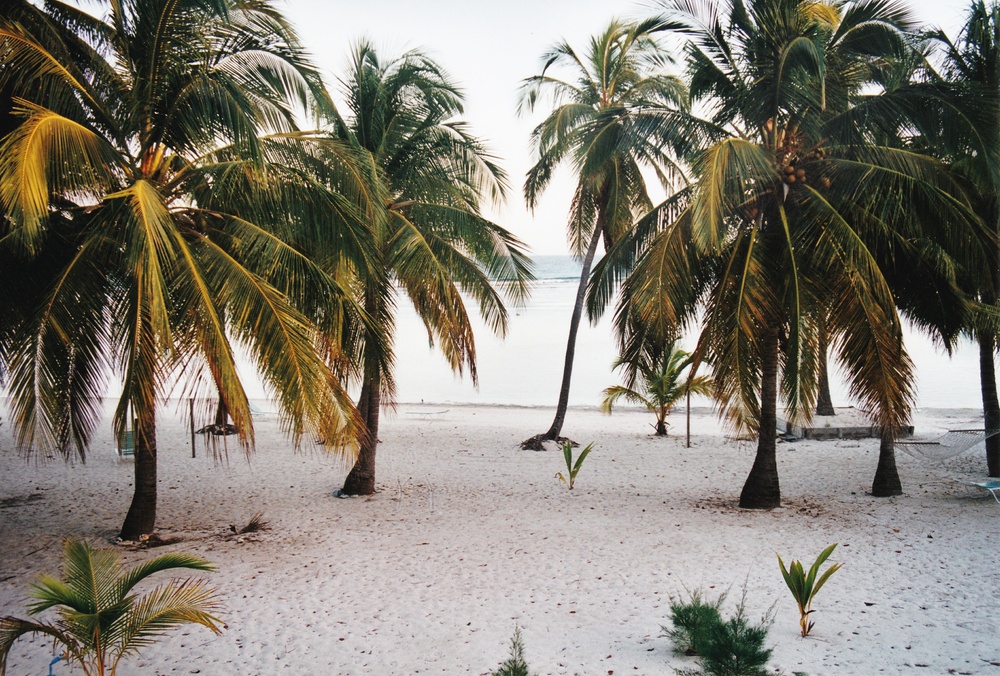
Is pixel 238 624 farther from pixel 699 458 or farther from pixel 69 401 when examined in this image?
pixel 699 458

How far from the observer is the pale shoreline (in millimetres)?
4797

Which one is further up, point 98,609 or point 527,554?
point 98,609

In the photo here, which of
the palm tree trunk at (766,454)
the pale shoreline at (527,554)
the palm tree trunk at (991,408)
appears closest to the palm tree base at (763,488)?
the palm tree trunk at (766,454)

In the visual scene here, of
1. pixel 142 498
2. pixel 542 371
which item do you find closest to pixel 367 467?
pixel 142 498

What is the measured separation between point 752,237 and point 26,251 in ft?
22.7

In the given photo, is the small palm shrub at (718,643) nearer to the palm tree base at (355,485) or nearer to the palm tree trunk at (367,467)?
the palm tree trunk at (367,467)

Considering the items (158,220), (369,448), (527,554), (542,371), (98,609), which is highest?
(158,220)

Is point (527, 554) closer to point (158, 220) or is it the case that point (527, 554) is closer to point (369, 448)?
point (369, 448)

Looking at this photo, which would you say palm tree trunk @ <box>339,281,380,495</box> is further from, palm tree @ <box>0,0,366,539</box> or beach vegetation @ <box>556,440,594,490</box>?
beach vegetation @ <box>556,440,594,490</box>

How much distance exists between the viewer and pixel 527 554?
7.02 meters

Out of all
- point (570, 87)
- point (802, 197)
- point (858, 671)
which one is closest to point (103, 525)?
point (858, 671)

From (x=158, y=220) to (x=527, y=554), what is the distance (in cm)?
447

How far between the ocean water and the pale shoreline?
6.29 metres

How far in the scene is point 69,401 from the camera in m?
6.01
